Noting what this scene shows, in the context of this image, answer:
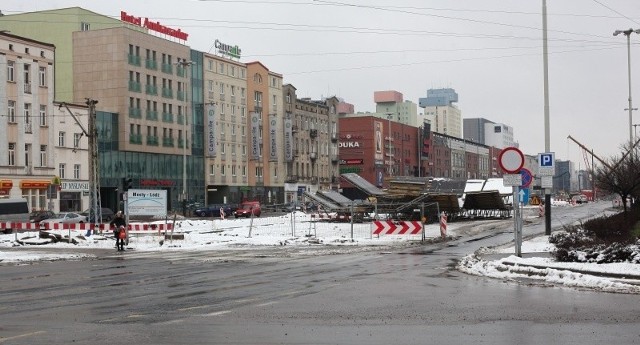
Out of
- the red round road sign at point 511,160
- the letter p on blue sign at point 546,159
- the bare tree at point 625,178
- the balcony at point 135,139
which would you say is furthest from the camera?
the balcony at point 135,139

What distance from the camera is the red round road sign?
21.4 m

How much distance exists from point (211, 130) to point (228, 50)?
502 inches

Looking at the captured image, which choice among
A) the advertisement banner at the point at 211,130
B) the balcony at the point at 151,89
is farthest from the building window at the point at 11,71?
the advertisement banner at the point at 211,130

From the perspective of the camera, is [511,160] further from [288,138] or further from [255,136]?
[288,138]

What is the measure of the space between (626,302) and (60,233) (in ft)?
107

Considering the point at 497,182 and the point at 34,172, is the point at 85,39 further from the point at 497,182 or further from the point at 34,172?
the point at 497,182

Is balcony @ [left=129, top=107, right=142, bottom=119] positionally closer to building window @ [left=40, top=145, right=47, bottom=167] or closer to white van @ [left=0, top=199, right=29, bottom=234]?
building window @ [left=40, top=145, right=47, bottom=167]

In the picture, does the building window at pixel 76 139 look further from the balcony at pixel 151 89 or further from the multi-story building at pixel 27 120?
the balcony at pixel 151 89

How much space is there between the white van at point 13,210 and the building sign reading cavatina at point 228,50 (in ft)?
169

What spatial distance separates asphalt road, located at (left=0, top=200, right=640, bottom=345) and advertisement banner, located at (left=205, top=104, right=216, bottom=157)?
74.8 meters

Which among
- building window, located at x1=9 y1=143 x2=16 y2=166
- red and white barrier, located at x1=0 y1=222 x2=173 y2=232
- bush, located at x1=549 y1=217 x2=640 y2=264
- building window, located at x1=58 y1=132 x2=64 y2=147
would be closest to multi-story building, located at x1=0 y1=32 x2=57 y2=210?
building window, located at x1=9 y1=143 x2=16 y2=166

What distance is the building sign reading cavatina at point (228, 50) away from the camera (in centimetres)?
10275

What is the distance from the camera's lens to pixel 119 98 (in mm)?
84250

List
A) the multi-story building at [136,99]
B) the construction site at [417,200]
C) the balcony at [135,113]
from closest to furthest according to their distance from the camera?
the construction site at [417,200], the multi-story building at [136,99], the balcony at [135,113]
